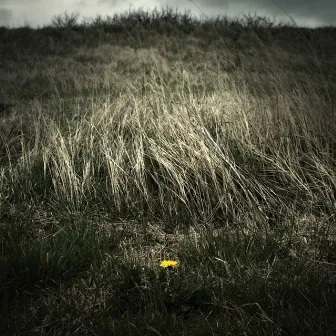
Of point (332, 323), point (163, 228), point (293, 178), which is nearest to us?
point (332, 323)

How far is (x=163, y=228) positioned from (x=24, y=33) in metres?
15.4

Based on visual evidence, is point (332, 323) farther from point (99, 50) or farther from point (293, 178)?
point (99, 50)

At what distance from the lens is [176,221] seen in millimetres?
3076

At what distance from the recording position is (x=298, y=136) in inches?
150

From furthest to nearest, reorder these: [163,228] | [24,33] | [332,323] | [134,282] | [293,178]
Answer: [24,33] < [293,178] < [163,228] < [134,282] < [332,323]

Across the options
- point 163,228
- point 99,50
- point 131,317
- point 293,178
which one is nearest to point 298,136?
point 293,178

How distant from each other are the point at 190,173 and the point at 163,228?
0.63 metres

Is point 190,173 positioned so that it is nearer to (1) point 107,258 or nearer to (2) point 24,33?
(1) point 107,258

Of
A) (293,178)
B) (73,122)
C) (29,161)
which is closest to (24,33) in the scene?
(73,122)

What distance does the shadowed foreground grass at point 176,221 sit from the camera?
197 centimetres

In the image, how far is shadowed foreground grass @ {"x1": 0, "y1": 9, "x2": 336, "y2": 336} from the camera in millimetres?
1968

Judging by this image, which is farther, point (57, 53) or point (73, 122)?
point (57, 53)

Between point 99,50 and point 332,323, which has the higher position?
point 99,50

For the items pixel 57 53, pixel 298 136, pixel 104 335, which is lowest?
pixel 104 335
